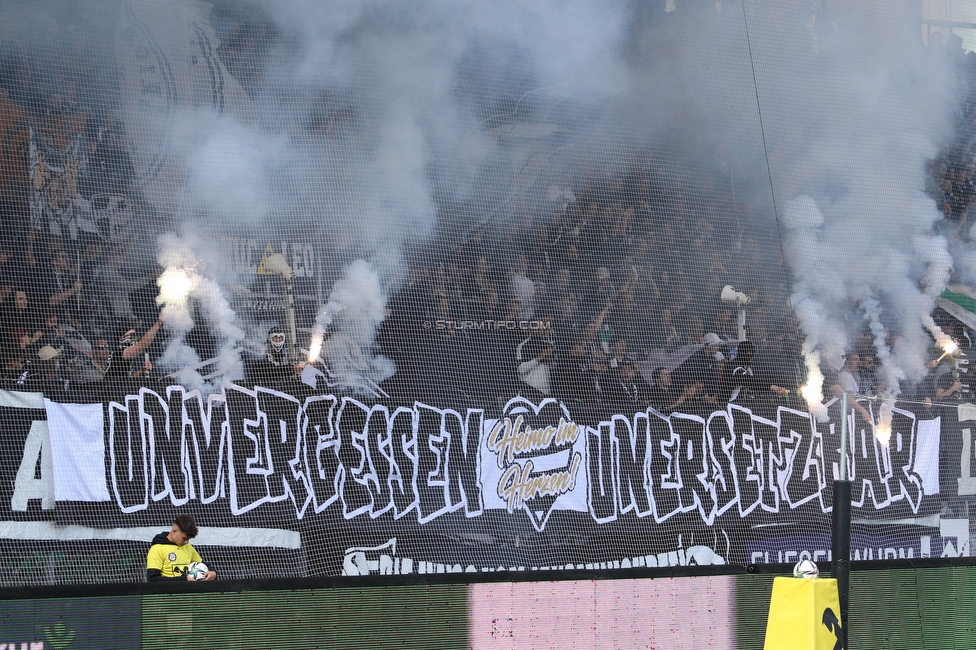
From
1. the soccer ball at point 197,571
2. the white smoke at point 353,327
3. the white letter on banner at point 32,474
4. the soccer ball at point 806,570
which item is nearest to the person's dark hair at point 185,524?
the soccer ball at point 197,571

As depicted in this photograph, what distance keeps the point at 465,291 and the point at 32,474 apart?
3.23 meters

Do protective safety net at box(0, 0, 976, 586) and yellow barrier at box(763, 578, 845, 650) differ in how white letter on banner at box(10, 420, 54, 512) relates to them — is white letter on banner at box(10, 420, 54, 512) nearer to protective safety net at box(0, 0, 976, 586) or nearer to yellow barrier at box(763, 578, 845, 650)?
protective safety net at box(0, 0, 976, 586)

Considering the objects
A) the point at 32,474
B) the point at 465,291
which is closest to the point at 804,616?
the point at 465,291

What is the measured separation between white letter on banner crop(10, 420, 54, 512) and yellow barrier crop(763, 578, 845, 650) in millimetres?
4480

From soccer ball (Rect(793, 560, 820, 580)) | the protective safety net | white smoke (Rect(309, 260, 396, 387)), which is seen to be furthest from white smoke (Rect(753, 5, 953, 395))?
soccer ball (Rect(793, 560, 820, 580))

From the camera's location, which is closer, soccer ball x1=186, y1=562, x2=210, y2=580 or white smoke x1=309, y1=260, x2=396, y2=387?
soccer ball x1=186, y1=562, x2=210, y2=580

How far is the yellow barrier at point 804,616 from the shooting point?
4.25 m

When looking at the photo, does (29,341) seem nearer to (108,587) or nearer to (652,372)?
(108,587)

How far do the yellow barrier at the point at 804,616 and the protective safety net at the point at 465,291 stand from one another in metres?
2.81

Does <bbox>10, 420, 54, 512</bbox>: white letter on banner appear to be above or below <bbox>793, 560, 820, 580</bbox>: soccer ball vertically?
above

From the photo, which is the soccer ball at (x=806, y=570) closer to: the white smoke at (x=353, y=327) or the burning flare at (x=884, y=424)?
the white smoke at (x=353, y=327)

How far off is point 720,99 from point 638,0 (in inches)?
49.6

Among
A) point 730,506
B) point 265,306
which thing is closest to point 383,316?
point 265,306

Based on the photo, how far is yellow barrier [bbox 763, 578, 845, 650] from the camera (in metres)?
4.25
